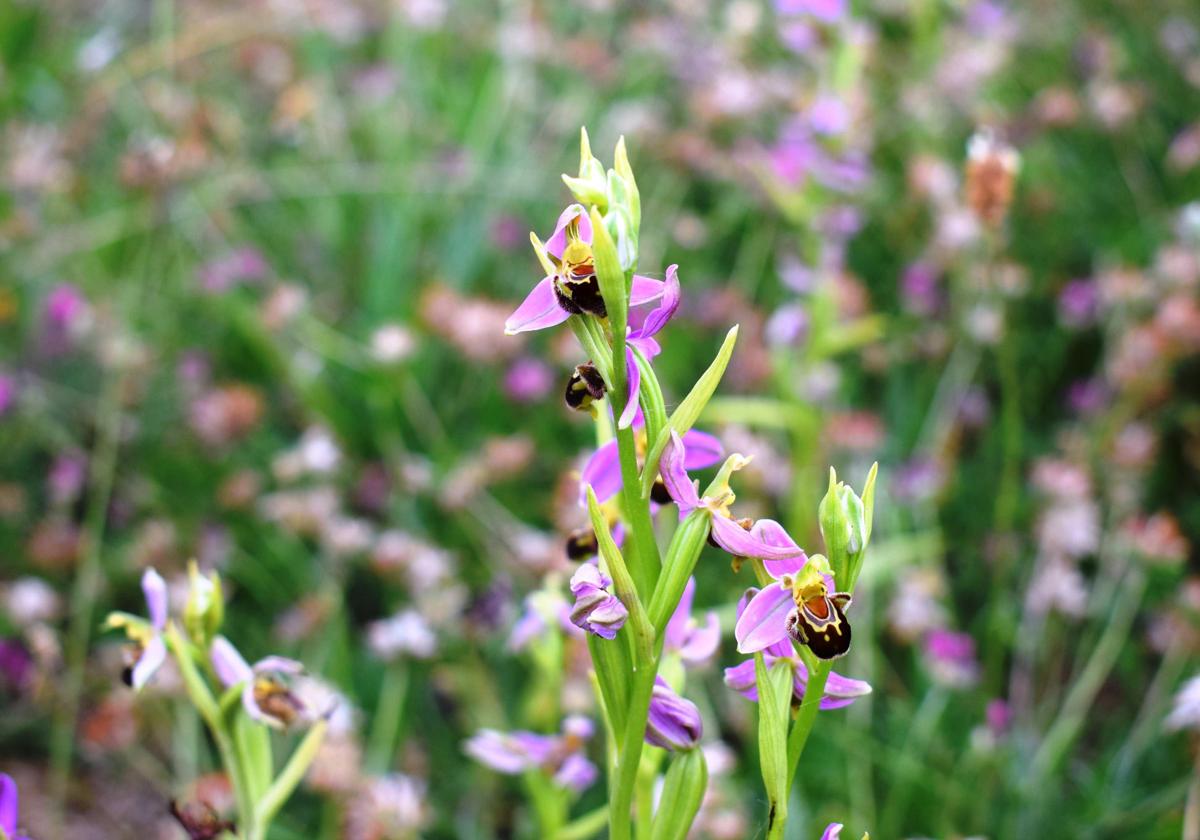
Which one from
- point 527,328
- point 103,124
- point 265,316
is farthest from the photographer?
point 103,124

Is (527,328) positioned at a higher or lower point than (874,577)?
higher

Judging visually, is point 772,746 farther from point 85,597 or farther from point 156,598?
point 85,597

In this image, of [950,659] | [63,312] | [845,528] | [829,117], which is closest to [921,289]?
[829,117]

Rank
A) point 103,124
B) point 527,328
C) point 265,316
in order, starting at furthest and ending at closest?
point 103,124, point 265,316, point 527,328

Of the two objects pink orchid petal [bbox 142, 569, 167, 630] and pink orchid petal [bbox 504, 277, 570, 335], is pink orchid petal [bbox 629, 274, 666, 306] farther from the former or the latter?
pink orchid petal [bbox 142, 569, 167, 630]

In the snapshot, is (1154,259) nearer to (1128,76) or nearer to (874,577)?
(1128,76)

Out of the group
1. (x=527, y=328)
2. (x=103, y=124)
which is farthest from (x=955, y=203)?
(x=103, y=124)
